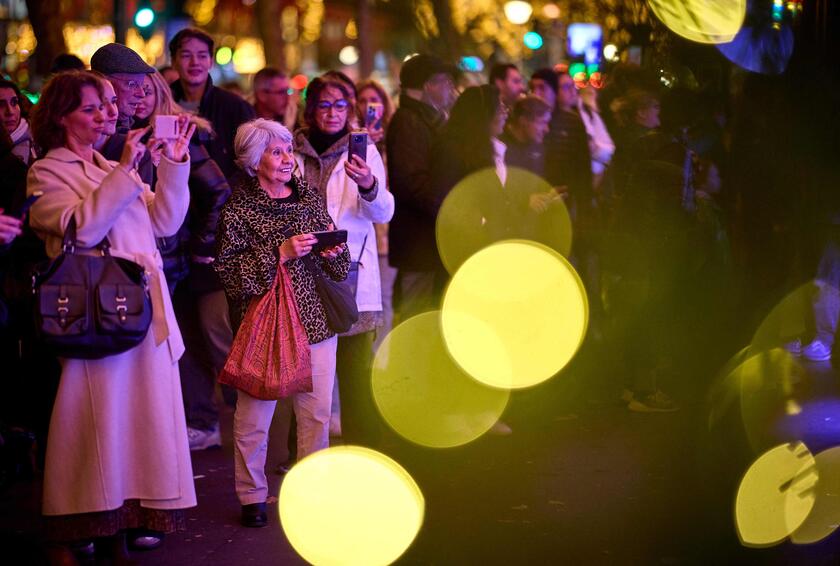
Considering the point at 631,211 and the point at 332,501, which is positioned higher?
the point at 631,211

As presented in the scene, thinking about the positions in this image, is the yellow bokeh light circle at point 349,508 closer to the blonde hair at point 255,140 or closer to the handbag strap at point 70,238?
the blonde hair at point 255,140

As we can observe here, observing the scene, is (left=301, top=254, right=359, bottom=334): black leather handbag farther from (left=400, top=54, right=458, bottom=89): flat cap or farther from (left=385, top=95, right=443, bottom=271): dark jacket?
(left=400, top=54, right=458, bottom=89): flat cap

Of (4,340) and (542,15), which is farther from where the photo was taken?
(542,15)

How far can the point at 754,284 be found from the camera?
860 cm

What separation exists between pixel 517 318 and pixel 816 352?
253 cm

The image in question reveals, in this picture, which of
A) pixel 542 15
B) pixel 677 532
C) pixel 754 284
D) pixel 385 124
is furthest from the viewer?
pixel 542 15

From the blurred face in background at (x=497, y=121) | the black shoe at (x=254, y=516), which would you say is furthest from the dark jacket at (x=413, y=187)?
the black shoe at (x=254, y=516)

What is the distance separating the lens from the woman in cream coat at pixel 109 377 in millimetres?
5691

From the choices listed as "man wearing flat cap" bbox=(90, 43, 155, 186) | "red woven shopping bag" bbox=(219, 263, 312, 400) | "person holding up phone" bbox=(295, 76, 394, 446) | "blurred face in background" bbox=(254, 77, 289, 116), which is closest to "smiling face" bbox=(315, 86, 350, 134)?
"person holding up phone" bbox=(295, 76, 394, 446)

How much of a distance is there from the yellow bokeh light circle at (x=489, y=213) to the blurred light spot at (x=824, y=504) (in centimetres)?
291

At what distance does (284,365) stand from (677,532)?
2.15m

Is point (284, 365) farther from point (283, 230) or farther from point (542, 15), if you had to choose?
point (542, 15)

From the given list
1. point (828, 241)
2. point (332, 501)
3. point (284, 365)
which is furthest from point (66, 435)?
point (828, 241)

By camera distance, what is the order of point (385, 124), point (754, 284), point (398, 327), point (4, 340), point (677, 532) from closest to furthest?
point (677, 532), point (4, 340), point (754, 284), point (398, 327), point (385, 124)
